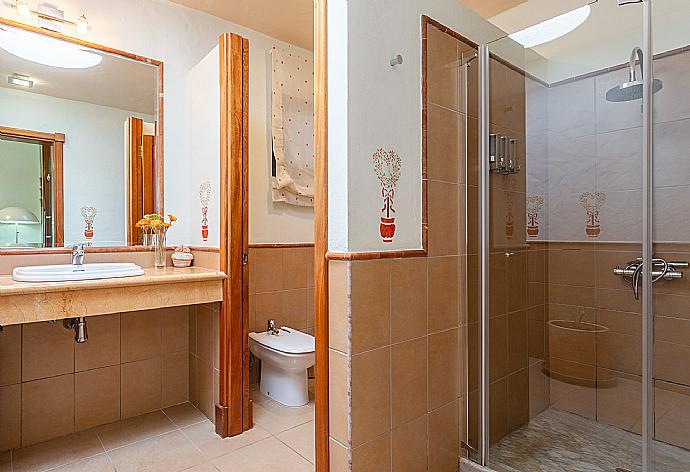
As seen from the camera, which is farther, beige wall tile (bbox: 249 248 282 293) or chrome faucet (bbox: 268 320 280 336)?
beige wall tile (bbox: 249 248 282 293)

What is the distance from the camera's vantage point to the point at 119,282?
6.46 feet

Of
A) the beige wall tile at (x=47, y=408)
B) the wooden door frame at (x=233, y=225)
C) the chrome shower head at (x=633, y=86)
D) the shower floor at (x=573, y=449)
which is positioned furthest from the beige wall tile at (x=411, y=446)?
the beige wall tile at (x=47, y=408)

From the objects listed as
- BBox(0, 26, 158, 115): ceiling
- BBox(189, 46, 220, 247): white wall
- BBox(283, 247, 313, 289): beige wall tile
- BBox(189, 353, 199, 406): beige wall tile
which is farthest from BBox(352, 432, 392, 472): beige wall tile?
BBox(0, 26, 158, 115): ceiling

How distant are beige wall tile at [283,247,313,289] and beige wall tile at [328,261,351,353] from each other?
1641mm

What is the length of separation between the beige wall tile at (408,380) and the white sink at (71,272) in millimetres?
1413

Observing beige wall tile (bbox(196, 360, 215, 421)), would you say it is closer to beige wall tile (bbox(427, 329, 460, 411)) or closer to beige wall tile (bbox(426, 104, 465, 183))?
beige wall tile (bbox(427, 329, 460, 411))

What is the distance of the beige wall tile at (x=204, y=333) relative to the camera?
2486 mm

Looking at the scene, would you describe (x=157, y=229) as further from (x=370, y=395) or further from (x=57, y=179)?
(x=370, y=395)

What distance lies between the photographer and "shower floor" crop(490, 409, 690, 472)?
1.49m

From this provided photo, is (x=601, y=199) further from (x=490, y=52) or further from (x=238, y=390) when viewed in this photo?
(x=238, y=390)

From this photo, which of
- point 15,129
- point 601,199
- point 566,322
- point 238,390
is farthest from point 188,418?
point 601,199

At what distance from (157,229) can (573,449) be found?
7.89 feet

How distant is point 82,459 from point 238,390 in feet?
2.60

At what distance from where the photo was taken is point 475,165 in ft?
6.55
